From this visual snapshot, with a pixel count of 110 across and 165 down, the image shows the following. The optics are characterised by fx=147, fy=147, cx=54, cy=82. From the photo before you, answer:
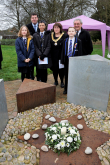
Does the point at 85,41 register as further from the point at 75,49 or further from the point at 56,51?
the point at 56,51

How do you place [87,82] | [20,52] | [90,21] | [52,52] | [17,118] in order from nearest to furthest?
[17,118] → [87,82] → [20,52] → [52,52] → [90,21]

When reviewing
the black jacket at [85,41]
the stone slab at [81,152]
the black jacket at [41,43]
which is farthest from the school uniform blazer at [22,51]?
the stone slab at [81,152]

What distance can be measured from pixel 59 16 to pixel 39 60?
12615 millimetres

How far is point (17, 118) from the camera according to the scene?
292 centimetres

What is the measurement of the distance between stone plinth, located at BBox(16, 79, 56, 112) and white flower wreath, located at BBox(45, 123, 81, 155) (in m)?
1.09

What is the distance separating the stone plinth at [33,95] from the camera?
3.10 meters

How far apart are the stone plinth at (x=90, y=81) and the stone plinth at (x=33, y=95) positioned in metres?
0.51

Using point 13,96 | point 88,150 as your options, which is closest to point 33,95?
point 13,96

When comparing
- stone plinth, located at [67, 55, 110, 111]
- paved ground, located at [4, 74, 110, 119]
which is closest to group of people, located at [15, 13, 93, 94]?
paved ground, located at [4, 74, 110, 119]

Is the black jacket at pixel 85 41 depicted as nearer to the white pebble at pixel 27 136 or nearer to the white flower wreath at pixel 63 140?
the white flower wreath at pixel 63 140

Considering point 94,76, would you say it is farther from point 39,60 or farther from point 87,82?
point 39,60

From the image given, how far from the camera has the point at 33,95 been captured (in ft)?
10.5

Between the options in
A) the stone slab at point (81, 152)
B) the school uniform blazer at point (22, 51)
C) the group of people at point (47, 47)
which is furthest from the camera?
the school uniform blazer at point (22, 51)

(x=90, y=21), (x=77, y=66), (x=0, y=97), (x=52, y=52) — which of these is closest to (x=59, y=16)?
(x=90, y=21)
